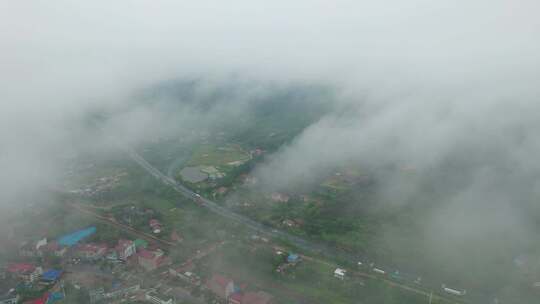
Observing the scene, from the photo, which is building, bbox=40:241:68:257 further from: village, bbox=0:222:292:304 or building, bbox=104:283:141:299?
Answer: building, bbox=104:283:141:299

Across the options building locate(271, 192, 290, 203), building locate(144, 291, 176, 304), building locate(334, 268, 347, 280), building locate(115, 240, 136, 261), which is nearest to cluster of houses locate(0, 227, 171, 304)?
building locate(115, 240, 136, 261)

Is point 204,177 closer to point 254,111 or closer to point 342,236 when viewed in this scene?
point 342,236

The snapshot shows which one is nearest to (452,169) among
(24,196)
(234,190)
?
(234,190)

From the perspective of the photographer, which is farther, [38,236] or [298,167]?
[298,167]

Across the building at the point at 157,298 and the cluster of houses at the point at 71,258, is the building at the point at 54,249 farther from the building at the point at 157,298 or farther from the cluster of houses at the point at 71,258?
the building at the point at 157,298

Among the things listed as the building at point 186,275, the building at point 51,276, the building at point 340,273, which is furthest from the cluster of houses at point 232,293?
the building at point 51,276

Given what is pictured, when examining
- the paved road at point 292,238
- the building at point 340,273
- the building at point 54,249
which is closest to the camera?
the paved road at point 292,238

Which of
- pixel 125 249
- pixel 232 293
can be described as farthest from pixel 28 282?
pixel 232 293
